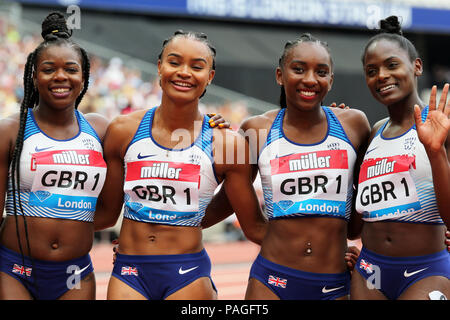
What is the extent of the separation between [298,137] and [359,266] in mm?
837

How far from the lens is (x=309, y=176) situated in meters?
3.62

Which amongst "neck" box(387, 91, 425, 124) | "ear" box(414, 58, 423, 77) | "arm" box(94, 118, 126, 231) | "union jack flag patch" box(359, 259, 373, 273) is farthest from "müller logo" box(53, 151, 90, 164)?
"ear" box(414, 58, 423, 77)

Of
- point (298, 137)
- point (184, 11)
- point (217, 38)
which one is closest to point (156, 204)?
point (298, 137)

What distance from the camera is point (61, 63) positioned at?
3596 mm

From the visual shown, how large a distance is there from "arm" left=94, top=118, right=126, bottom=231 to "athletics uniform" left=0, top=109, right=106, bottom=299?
14cm

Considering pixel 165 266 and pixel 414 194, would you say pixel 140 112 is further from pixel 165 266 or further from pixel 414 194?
pixel 414 194

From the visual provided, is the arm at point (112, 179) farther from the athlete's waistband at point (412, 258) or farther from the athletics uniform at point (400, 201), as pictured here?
the athlete's waistband at point (412, 258)

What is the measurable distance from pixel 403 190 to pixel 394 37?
0.93 meters

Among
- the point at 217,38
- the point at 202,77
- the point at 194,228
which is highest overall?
the point at 217,38

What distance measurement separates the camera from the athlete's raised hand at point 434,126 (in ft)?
10.2

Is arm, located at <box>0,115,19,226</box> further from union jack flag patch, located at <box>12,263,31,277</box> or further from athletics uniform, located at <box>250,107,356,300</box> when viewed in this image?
athletics uniform, located at <box>250,107,356,300</box>

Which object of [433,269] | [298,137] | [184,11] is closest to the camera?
[433,269]

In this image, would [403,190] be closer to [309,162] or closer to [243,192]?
[309,162]

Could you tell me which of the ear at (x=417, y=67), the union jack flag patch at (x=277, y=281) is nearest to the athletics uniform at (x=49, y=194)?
the union jack flag patch at (x=277, y=281)
